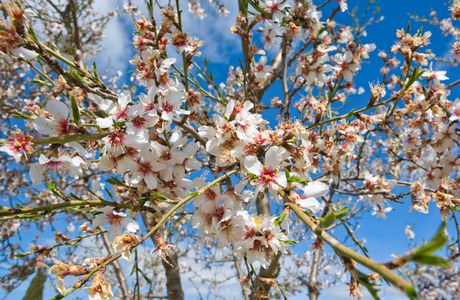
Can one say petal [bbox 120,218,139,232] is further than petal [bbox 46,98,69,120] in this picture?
Yes

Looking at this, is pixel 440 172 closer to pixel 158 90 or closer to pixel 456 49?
pixel 456 49

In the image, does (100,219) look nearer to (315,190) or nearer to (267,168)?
(267,168)

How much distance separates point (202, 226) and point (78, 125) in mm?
658

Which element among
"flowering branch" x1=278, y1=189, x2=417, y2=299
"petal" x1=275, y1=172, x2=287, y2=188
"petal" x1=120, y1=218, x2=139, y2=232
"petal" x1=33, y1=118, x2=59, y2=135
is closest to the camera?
"flowering branch" x1=278, y1=189, x2=417, y2=299

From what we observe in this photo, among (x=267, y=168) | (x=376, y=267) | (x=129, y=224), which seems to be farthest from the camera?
(x=129, y=224)

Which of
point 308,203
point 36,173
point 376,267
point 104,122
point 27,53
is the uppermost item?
point 27,53

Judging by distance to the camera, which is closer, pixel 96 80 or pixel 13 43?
pixel 13 43

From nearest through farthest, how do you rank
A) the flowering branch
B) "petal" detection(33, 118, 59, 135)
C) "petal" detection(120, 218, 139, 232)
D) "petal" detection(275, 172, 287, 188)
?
the flowering branch, "petal" detection(275, 172, 287, 188), "petal" detection(33, 118, 59, 135), "petal" detection(120, 218, 139, 232)

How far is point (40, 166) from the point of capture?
111 cm

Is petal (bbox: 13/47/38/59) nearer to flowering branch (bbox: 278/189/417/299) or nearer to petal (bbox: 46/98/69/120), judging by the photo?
petal (bbox: 46/98/69/120)

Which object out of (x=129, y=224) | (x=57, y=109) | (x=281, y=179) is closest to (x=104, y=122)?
(x=57, y=109)

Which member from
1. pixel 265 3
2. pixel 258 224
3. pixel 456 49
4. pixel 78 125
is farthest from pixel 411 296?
pixel 456 49

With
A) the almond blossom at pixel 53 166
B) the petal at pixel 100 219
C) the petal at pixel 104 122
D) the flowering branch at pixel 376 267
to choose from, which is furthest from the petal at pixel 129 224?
the flowering branch at pixel 376 267

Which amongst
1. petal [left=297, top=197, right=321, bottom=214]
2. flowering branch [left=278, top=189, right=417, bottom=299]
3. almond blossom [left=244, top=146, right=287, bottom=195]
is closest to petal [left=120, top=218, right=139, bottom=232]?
almond blossom [left=244, top=146, right=287, bottom=195]
